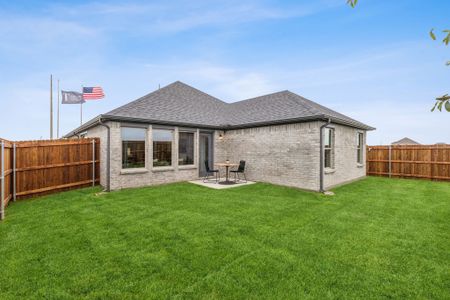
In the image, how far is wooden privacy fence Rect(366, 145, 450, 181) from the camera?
12.2 meters

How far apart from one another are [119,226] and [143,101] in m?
7.32

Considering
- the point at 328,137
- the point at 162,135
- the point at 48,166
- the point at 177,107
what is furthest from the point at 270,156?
the point at 48,166

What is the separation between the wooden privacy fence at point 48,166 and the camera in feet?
24.6

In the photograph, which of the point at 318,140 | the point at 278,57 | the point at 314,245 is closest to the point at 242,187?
the point at 318,140

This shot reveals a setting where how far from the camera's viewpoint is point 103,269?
10.6 ft

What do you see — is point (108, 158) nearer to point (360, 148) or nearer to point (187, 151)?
point (187, 151)

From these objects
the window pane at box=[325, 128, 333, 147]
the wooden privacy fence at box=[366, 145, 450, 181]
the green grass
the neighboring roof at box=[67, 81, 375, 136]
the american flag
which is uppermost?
the american flag

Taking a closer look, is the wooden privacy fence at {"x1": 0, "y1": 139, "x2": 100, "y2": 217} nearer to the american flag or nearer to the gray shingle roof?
the gray shingle roof

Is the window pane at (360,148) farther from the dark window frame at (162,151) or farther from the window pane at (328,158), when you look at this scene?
the dark window frame at (162,151)

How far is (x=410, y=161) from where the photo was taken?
43.0ft

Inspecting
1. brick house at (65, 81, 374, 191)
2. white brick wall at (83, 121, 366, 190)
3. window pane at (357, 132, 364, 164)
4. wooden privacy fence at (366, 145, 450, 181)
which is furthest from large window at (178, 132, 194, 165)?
wooden privacy fence at (366, 145, 450, 181)

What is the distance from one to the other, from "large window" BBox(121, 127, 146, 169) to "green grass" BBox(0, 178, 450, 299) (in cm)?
264

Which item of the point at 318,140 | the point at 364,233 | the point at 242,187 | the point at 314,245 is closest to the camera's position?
the point at 314,245

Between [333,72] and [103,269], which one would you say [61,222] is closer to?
[103,269]
